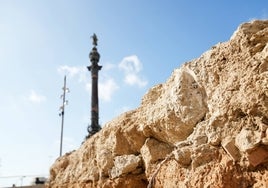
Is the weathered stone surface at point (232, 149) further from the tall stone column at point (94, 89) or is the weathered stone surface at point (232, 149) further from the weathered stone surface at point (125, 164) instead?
the tall stone column at point (94, 89)

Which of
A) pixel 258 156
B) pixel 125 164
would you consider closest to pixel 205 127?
pixel 258 156

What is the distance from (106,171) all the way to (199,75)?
3976mm

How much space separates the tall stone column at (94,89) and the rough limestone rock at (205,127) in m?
21.7

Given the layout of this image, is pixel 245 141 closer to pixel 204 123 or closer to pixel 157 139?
pixel 204 123

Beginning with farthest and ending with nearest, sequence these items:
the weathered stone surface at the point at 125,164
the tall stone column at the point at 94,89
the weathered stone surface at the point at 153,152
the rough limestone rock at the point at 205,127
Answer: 1. the tall stone column at the point at 94,89
2. the weathered stone surface at the point at 125,164
3. the weathered stone surface at the point at 153,152
4. the rough limestone rock at the point at 205,127

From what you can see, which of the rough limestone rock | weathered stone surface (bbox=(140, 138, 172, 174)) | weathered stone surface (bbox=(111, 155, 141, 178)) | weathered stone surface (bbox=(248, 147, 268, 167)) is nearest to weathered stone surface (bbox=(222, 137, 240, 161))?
the rough limestone rock

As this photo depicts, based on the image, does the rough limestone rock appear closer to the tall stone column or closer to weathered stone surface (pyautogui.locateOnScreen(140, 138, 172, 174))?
weathered stone surface (pyautogui.locateOnScreen(140, 138, 172, 174))

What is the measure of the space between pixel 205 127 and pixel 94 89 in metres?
27.5

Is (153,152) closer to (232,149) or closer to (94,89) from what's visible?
(232,149)

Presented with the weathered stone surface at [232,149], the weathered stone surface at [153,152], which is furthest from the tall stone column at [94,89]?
the weathered stone surface at [232,149]

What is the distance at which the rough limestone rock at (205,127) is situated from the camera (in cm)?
512

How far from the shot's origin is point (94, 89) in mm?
33188

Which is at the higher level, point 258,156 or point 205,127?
point 205,127

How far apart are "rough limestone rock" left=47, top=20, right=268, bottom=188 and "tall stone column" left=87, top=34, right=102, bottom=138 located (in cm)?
2168
